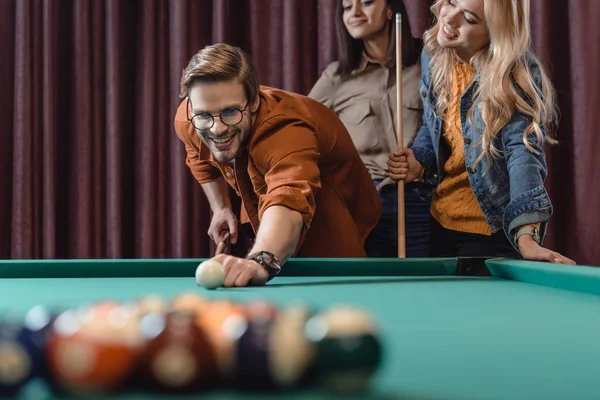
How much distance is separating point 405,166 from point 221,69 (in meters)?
0.80

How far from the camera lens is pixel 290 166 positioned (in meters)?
1.76

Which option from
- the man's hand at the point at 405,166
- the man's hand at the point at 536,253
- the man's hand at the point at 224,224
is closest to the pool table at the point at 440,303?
the man's hand at the point at 536,253

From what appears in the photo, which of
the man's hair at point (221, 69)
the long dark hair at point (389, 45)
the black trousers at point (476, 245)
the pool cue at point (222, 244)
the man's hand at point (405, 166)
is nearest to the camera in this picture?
the man's hair at point (221, 69)

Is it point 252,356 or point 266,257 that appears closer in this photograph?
point 252,356

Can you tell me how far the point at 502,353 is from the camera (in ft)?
2.48

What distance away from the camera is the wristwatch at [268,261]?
4.98 ft

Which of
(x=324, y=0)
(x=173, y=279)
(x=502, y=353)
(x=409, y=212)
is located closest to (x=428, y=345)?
(x=502, y=353)

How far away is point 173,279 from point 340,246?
2.24 ft

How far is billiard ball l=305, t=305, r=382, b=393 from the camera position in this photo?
1.88 feet

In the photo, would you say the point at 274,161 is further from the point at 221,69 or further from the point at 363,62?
the point at 363,62

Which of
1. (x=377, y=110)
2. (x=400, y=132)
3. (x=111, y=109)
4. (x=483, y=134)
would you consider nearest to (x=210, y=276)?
(x=483, y=134)

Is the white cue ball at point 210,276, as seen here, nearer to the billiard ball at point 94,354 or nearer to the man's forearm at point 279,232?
the man's forearm at point 279,232

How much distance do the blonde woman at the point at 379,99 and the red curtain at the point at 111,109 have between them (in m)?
0.68

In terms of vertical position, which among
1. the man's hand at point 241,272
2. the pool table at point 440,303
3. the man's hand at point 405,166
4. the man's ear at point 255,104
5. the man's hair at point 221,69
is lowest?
the pool table at point 440,303
